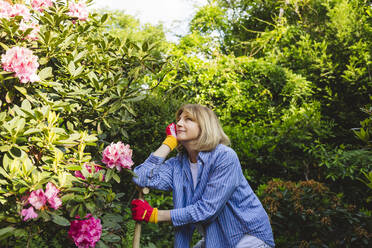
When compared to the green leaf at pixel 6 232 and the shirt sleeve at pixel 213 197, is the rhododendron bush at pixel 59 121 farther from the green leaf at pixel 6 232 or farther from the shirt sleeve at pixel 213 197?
the shirt sleeve at pixel 213 197

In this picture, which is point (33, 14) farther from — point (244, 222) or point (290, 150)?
point (290, 150)

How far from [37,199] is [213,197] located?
978 millimetres

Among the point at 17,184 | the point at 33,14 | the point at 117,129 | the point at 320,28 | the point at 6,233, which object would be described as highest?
the point at 320,28

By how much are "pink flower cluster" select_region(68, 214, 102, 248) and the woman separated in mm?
258

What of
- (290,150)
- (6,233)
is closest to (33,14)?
(6,233)

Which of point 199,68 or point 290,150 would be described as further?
point 199,68

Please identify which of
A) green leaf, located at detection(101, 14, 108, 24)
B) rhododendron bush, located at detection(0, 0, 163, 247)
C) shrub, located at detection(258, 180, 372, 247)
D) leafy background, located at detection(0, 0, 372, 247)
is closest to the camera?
rhododendron bush, located at detection(0, 0, 163, 247)

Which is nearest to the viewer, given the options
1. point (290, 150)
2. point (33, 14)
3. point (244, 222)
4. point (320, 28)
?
point (244, 222)

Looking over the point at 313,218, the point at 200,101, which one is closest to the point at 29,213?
the point at 313,218

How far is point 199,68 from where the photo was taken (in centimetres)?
655

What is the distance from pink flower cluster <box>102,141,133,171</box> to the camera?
1938 mm

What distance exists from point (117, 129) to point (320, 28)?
6.91m

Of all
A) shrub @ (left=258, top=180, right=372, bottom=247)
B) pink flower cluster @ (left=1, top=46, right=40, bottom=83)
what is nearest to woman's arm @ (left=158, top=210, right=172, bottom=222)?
pink flower cluster @ (left=1, top=46, right=40, bottom=83)

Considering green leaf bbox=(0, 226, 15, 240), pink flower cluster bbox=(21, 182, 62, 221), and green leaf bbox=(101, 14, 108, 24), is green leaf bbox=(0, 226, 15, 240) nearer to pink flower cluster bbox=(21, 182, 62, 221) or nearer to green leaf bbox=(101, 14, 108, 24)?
pink flower cluster bbox=(21, 182, 62, 221)
